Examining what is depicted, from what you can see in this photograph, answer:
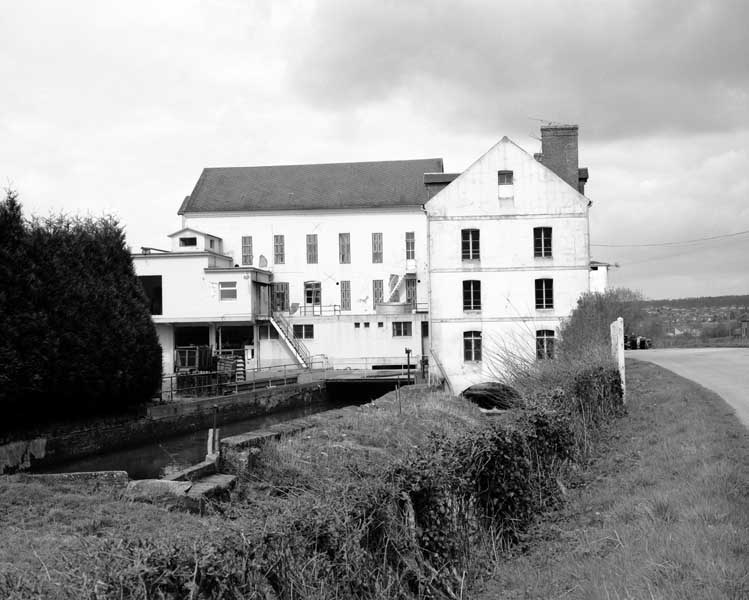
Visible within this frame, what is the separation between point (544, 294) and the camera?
35875 mm

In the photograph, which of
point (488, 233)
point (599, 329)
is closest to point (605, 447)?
point (599, 329)

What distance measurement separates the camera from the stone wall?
1859 centimetres

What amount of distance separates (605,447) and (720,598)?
296 inches

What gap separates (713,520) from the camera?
6.45 metres

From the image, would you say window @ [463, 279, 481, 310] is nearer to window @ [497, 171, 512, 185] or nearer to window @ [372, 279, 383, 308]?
window @ [497, 171, 512, 185]

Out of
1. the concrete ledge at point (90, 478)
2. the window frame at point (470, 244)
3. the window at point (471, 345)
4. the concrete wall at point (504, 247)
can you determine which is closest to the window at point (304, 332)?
the concrete wall at point (504, 247)

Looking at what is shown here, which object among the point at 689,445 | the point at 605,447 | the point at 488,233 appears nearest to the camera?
the point at 689,445

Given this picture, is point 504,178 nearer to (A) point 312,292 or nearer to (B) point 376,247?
(B) point 376,247

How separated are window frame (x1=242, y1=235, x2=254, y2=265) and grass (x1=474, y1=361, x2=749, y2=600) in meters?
45.6

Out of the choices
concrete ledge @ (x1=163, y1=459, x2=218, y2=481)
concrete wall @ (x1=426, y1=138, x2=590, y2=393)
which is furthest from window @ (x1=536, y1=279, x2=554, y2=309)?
concrete ledge @ (x1=163, y1=459, x2=218, y2=481)

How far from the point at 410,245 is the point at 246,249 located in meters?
12.7

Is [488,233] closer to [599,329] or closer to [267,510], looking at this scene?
[599,329]

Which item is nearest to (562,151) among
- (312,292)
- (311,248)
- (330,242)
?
(330,242)

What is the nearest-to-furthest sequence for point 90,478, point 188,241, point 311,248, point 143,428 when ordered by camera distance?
1. point 90,478
2. point 143,428
3. point 188,241
4. point 311,248
